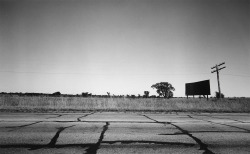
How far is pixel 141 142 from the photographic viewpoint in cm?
503

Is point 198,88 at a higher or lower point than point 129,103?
higher

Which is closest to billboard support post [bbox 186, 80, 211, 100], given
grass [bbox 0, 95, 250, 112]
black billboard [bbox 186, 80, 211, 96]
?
black billboard [bbox 186, 80, 211, 96]

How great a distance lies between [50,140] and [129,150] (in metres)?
2.52

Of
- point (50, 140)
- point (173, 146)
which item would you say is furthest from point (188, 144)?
point (50, 140)

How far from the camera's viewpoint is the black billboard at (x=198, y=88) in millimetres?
29580

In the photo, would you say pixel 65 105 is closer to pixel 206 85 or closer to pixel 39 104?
pixel 39 104

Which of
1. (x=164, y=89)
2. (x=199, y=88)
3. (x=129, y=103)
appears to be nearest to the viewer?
(x=129, y=103)

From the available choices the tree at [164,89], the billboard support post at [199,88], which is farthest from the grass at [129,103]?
the tree at [164,89]

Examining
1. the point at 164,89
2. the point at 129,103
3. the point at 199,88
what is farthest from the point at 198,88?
the point at 164,89

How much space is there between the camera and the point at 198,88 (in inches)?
1244

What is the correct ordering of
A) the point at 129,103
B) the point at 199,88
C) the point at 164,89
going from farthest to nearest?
the point at 164,89 < the point at 199,88 < the point at 129,103

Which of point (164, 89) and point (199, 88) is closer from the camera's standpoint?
point (199, 88)

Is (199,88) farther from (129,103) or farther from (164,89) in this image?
(164,89)

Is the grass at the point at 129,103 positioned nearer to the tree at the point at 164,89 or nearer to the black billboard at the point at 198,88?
the black billboard at the point at 198,88
